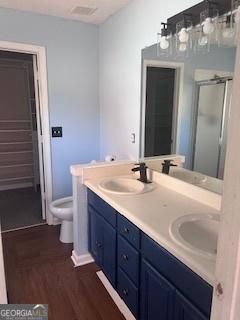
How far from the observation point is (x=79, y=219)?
89.0 inches

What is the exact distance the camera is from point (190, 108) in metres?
1.85

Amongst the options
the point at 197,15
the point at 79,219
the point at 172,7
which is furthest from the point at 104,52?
the point at 79,219

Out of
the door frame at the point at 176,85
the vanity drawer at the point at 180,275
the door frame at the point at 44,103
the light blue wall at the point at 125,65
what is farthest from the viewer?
the door frame at the point at 44,103

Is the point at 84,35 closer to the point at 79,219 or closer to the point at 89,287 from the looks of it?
the point at 79,219

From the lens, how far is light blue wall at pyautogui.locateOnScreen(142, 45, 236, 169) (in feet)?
5.05

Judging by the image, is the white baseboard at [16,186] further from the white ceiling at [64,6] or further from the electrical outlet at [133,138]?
the white ceiling at [64,6]

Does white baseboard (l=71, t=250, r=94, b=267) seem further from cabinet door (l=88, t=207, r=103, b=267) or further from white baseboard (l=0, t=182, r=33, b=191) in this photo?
white baseboard (l=0, t=182, r=33, b=191)

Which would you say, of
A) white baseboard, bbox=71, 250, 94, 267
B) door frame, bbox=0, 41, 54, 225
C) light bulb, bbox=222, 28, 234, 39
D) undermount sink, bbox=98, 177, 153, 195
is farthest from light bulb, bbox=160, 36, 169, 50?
white baseboard, bbox=71, 250, 94, 267

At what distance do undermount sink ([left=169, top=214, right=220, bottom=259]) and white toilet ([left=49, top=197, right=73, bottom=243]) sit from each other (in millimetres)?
1445

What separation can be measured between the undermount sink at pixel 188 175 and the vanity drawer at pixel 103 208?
584 mm

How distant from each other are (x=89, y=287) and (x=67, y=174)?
1449 mm

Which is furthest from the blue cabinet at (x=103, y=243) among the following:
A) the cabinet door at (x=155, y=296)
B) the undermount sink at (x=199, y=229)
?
the undermount sink at (x=199, y=229)

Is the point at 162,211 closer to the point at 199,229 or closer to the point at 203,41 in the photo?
the point at 199,229

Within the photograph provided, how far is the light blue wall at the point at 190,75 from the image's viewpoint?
154 cm
